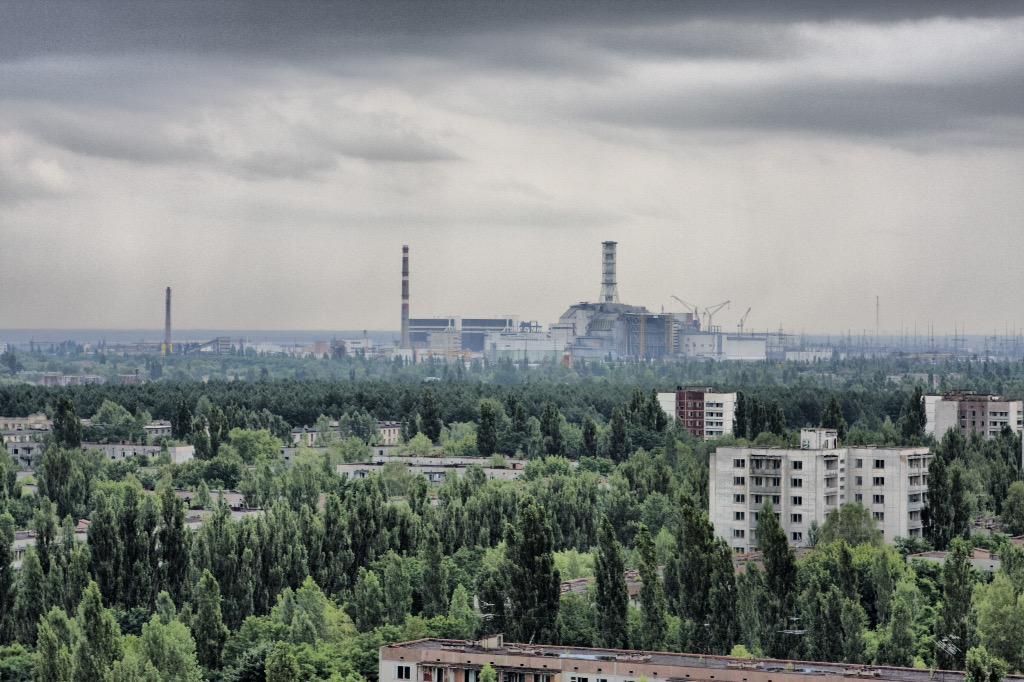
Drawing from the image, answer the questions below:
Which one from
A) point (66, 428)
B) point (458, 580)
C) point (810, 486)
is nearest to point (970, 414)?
point (810, 486)

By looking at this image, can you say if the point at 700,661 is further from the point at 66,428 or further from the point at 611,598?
the point at 66,428

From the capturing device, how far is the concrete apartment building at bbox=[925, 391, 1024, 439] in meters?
81.9

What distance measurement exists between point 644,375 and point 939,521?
108263 mm

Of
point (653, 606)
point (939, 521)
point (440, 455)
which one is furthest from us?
point (440, 455)

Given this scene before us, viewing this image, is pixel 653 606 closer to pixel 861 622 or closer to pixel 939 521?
pixel 861 622

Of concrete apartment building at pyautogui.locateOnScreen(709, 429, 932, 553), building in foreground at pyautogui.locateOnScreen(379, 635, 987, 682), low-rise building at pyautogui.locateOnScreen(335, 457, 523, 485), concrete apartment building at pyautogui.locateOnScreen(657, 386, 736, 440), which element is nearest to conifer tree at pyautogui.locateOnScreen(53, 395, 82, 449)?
low-rise building at pyautogui.locateOnScreen(335, 457, 523, 485)

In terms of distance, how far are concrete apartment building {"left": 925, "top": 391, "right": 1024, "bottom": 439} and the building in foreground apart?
5256 cm

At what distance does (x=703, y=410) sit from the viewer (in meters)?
94.4

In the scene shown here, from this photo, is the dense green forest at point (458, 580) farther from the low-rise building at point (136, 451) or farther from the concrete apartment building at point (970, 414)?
the concrete apartment building at point (970, 414)

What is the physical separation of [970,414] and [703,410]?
49.5ft

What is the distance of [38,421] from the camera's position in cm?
9362

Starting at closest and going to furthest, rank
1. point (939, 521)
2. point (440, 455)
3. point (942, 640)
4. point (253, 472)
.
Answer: point (942, 640), point (939, 521), point (253, 472), point (440, 455)

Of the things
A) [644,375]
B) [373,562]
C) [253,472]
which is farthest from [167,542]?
[644,375]

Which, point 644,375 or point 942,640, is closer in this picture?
point 942,640
